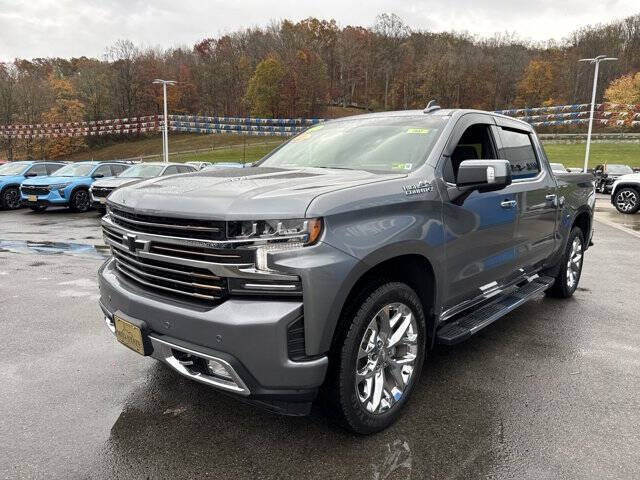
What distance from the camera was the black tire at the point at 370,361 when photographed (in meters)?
2.47

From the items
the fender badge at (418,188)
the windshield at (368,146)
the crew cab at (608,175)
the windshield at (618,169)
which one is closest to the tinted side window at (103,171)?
the windshield at (368,146)

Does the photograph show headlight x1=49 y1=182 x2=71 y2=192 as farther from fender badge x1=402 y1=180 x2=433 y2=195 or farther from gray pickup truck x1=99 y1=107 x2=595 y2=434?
fender badge x1=402 y1=180 x2=433 y2=195

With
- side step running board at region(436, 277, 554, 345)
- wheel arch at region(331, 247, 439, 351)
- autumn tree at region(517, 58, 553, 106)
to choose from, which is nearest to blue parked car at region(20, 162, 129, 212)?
side step running board at region(436, 277, 554, 345)

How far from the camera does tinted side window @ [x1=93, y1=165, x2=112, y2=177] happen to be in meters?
15.4

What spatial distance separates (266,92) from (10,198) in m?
56.9

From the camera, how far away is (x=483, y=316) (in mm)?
3586

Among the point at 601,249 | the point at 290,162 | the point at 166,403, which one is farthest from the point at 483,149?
the point at 601,249

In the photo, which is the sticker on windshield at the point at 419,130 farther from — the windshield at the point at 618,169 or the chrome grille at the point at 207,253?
the windshield at the point at 618,169

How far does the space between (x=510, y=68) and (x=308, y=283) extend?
8352 cm

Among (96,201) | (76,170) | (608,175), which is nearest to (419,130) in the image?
(96,201)

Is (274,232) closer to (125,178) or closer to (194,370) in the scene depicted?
(194,370)

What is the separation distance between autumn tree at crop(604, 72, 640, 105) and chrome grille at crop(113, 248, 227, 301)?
212 ft

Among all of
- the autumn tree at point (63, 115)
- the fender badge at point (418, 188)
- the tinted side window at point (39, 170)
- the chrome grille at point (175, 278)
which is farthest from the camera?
the autumn tree at point (63, 115)

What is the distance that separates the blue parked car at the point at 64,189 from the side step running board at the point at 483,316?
13837 mm
